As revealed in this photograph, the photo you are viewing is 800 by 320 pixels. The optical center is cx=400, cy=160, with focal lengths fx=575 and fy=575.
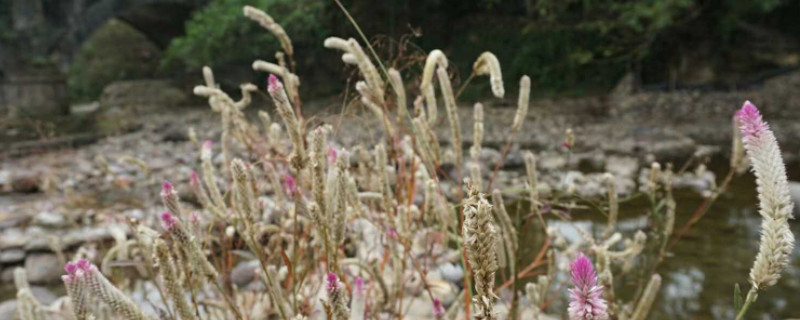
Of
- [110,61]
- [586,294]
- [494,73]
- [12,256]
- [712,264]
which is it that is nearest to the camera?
[586,294]

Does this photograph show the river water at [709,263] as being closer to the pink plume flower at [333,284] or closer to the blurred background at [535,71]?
the blurred background at [535,71]

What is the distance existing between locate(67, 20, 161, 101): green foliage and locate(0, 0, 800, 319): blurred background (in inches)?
1.2

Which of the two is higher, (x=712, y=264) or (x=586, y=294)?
(x=586, y=294)

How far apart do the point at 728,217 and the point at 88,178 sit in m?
5.20

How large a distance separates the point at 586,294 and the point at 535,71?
1051 cm

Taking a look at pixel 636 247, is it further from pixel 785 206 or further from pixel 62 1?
pixel 62 1

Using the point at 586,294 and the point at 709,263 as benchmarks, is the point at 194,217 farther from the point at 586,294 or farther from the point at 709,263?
the point at 709,263

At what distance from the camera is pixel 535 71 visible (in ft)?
34.5

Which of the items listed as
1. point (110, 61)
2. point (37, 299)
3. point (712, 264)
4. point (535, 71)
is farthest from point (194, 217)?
point (110, 61)

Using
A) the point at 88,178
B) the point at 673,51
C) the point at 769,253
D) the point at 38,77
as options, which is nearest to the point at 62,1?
the point at 38,77

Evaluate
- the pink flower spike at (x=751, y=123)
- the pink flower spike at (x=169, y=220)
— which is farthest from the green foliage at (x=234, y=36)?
the pink flower spike at (x=751, y=123)

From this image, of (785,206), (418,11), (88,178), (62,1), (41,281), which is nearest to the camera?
(785,206)

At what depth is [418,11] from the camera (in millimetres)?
10719

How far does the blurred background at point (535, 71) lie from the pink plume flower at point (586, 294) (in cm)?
396
